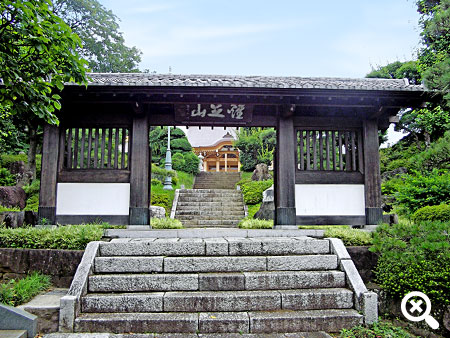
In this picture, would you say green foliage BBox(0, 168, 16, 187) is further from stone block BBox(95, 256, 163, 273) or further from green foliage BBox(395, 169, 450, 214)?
green foliage BBox(395, 169, 450, 214)

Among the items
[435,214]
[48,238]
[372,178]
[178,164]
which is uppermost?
[178,164]

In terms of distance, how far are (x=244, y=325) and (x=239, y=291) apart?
2.12 feet

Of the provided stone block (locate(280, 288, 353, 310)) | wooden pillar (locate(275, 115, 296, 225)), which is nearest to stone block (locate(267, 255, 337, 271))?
stone block (locate(280, 288, 353, 310))

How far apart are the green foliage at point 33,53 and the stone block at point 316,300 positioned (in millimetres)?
4503

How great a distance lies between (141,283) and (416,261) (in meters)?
4.08

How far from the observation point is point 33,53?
15.2 ft

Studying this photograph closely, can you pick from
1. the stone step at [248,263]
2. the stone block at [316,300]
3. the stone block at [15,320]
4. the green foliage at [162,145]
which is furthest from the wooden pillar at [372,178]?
the green foliage at [162,145]

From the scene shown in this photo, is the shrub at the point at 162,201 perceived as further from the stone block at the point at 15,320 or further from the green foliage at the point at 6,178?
the stone block at the point at 15,320

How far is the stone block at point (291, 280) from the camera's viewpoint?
506 cm

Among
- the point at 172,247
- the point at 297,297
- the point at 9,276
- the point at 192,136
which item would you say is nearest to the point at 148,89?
the point at 172,247

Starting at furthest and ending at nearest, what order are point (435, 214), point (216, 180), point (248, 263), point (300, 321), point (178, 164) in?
point (216, 180)
point (178, 164)
point (435, 214)
point (248, 263)
point (300, 321)

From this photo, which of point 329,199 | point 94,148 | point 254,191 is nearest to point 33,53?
point 94,148

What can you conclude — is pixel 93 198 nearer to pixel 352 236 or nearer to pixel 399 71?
pixel 352 236

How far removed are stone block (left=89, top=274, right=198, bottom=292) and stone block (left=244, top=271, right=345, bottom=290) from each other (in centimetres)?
90
